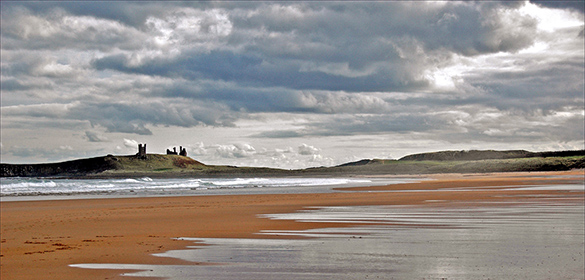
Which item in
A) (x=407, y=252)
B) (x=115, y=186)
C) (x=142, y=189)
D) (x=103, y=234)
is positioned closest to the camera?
(x=407, y=252)

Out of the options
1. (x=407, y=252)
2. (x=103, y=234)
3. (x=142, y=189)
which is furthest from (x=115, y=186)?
(x=407, y=252)

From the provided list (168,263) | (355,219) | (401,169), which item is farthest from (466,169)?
(168,263)

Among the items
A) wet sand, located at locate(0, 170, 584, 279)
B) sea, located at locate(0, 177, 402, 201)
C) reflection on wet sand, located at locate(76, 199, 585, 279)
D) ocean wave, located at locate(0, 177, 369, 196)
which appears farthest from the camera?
ocean wave, located at locate(0, 177, 369, 196)

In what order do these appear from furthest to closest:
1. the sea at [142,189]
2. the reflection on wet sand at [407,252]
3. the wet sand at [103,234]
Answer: the sea at [142,189]
the wet sand at [103,234]
the reflection on wet sand at [407,252]

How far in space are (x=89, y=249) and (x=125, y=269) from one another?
3004 mm

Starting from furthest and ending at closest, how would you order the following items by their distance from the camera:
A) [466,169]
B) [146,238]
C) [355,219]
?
1. [466,169]
2. [355,219]
3. [146,238]

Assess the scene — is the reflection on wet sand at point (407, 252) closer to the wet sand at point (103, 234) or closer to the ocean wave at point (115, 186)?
the wet sand at point (103, 234)

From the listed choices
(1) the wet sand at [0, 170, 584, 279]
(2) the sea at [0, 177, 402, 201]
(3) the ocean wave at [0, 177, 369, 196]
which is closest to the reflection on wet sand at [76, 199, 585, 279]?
(1) the wet sand at [0, 170, 584, 279]

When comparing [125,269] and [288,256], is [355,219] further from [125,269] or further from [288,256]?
[125,269]

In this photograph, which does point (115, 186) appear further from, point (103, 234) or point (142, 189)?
point (103, 234)

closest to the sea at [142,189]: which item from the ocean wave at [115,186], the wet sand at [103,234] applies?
the ocean wave at [115,186]

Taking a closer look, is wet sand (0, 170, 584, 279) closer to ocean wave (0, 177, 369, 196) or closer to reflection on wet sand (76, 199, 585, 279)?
reflection on wet sand (76, 199, 585, 279)

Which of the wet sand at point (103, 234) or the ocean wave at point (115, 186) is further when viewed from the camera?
the ocean wave at point (115, 186)

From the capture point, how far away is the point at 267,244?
480 inches
